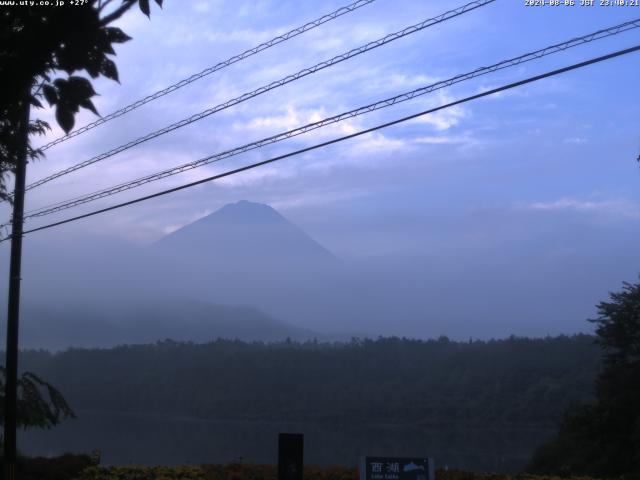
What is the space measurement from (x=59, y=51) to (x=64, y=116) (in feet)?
1.15

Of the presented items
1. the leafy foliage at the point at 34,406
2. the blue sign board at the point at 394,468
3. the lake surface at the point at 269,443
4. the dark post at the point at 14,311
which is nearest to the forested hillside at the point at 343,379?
the lake surface at the point at 269,443

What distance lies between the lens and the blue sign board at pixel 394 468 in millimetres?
10594

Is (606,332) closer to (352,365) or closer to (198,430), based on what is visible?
(198,430)

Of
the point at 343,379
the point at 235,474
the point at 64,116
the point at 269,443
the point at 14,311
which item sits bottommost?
the point at 269,443

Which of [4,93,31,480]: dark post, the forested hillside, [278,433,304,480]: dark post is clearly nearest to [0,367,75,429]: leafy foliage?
[4,93,31,480]: dark post

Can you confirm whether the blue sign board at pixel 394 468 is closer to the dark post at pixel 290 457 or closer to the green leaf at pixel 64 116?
the dark post at pixel 290 457

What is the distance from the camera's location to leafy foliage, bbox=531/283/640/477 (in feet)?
81.7

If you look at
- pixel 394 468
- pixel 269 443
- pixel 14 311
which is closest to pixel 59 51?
pixel 394 468

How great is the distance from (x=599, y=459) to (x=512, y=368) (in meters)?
29.6

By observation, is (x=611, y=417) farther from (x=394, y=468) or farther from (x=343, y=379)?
(x=343, y=379)

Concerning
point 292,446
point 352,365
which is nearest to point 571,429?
point 292,446

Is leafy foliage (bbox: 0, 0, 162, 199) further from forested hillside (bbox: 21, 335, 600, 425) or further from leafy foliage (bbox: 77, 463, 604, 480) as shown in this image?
forested hillside (bbox: 21, 335, 600, 425)

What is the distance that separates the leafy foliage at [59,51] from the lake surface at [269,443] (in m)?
14.0

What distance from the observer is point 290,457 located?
11.2 meters
